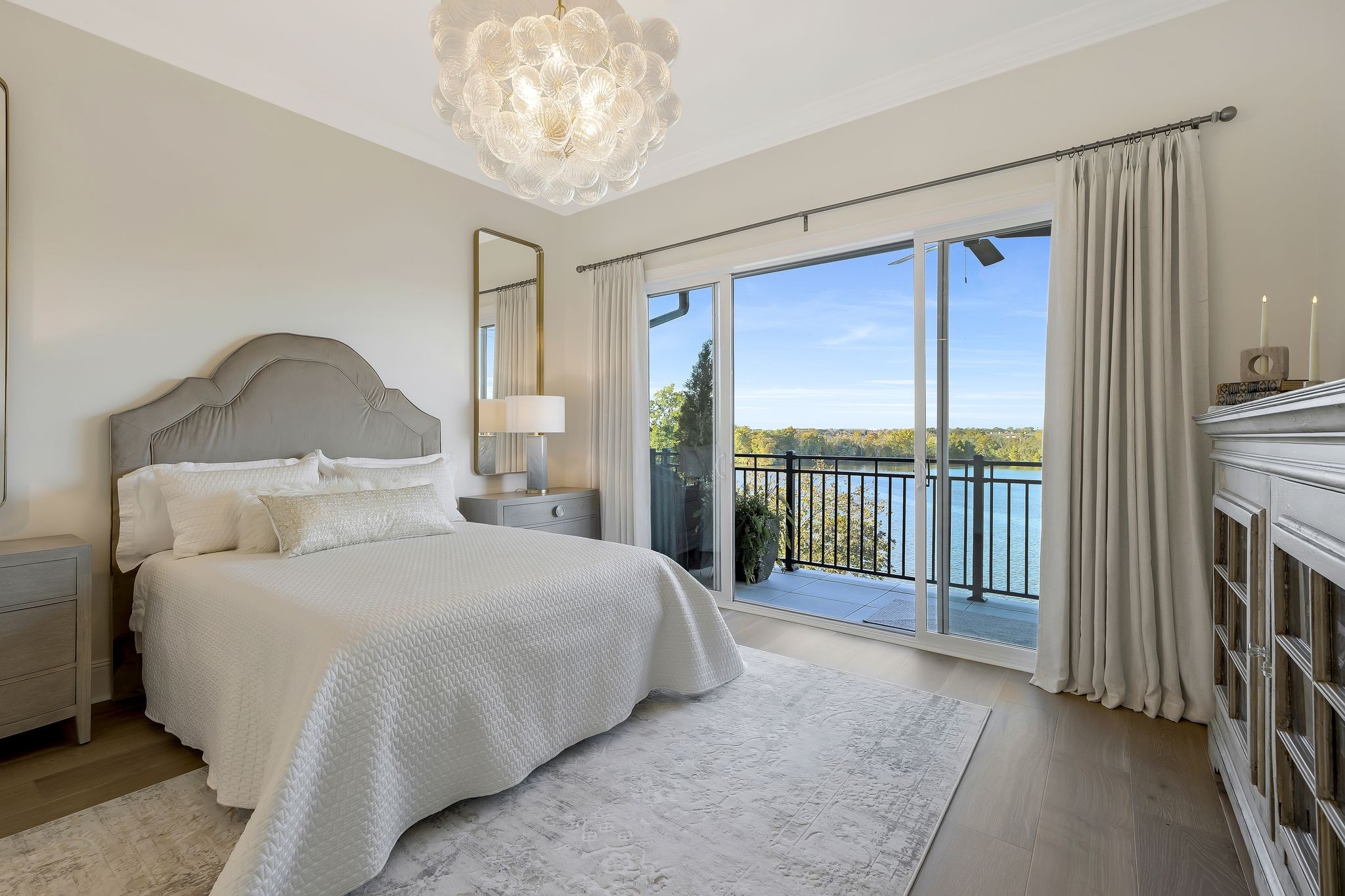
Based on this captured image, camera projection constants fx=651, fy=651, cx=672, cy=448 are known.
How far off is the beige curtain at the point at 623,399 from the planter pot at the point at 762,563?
0.72 metres

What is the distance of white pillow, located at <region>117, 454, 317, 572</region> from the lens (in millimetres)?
2568

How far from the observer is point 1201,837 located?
172 cm

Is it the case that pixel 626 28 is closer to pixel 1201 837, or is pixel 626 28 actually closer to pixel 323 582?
pixel 323 582

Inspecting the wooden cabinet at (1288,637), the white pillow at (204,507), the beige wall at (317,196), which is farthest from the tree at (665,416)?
the wooden cabinet at (1288,637)

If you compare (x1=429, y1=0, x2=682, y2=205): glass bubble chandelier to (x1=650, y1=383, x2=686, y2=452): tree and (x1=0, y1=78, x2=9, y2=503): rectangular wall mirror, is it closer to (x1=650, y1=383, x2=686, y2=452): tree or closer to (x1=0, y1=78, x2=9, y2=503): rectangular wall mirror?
(x1=0, y1=78, x2=9, y2=503): rectangular wall mirror

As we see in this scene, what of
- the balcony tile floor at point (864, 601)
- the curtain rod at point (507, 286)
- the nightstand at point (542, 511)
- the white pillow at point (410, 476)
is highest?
the curtain rod at point (507, 286)

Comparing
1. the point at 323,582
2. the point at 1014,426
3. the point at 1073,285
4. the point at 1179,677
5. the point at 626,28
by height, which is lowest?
the point at 1179,677

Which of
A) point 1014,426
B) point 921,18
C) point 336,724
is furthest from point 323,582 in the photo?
point 921,18

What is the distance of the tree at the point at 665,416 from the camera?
13.8 feet

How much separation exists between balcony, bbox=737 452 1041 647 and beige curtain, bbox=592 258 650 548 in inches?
9.2

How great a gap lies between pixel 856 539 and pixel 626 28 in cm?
394

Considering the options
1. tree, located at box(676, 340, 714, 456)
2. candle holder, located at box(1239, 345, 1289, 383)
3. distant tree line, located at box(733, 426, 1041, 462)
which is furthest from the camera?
distant tree line, located at box(733, 426, 1041, 462)

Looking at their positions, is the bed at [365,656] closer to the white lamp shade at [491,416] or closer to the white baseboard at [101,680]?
the white baseboard at [101,680]

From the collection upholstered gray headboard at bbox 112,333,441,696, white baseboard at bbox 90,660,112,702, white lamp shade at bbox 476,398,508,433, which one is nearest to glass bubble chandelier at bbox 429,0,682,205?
upholstered gray headboard at bbox 112,333,441,696
